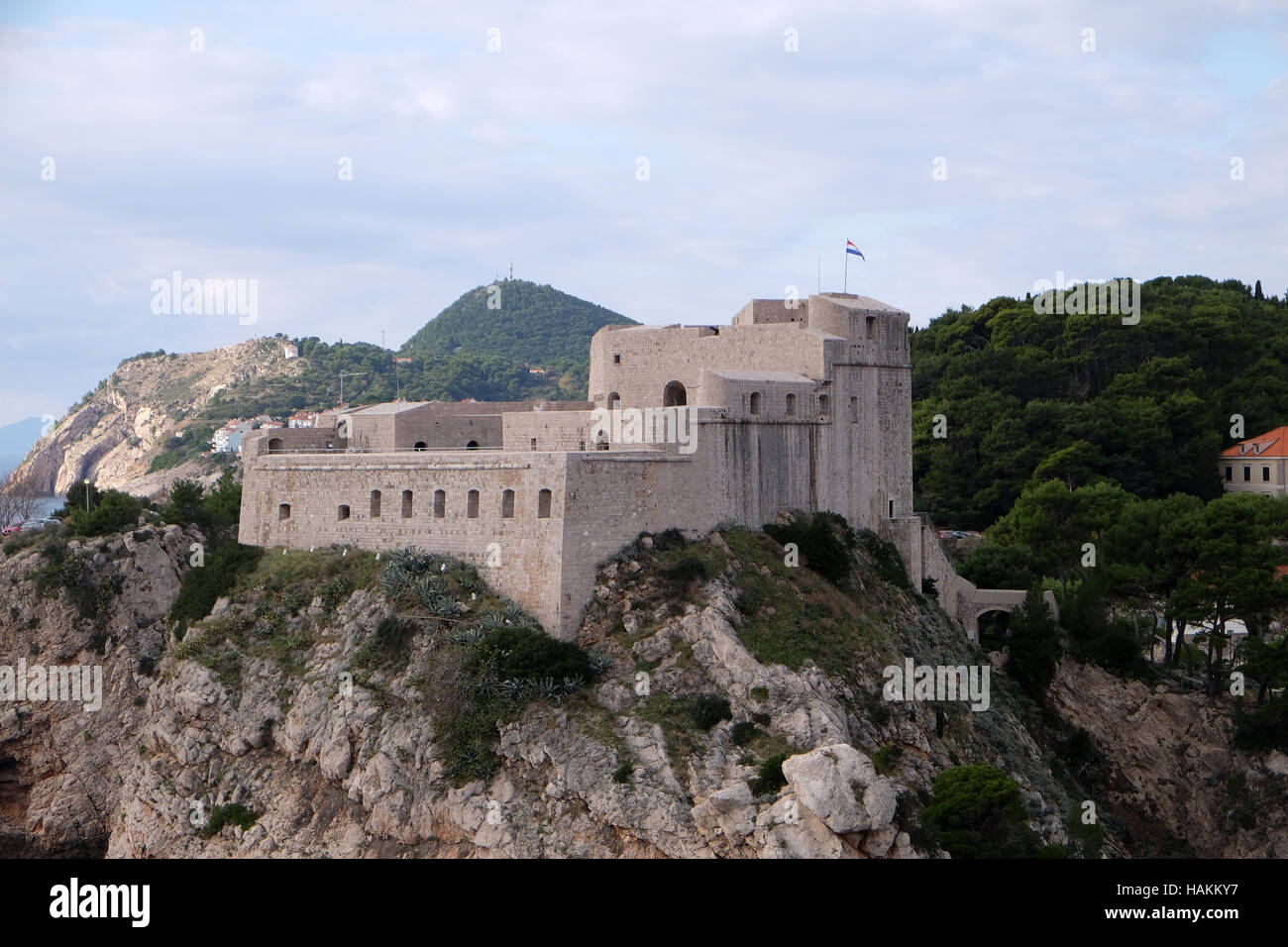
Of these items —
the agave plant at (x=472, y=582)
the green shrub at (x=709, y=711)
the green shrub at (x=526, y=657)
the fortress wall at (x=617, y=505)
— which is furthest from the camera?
the agave plant at (x=472, y=582)

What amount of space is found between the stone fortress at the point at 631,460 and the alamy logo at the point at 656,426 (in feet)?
0.17

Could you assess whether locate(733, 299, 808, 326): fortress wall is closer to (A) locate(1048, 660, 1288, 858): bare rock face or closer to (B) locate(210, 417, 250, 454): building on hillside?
(A) locate(1048, 660, 1288, 858): bare rock face

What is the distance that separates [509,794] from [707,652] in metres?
6.44

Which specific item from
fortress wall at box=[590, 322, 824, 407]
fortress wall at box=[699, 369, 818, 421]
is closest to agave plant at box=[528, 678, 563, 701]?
fortress wall at box=[699, 369, 818, 421]

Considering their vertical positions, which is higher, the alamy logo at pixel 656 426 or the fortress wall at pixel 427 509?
the alamy logo at pixel 656 426

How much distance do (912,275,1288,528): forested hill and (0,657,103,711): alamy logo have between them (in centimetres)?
3815

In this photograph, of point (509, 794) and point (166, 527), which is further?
point (166, 527)

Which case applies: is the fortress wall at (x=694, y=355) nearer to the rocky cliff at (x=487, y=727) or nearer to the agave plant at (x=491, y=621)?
the rocky cliff at (x=487, y=727)

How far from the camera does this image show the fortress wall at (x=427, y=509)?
41062mm

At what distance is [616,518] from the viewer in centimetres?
4159

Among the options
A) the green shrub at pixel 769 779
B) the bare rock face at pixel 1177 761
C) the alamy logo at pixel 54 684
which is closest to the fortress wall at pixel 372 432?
the alamy logo at pixel 54 684

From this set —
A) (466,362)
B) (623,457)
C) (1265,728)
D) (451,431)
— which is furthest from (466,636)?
(466,362)
